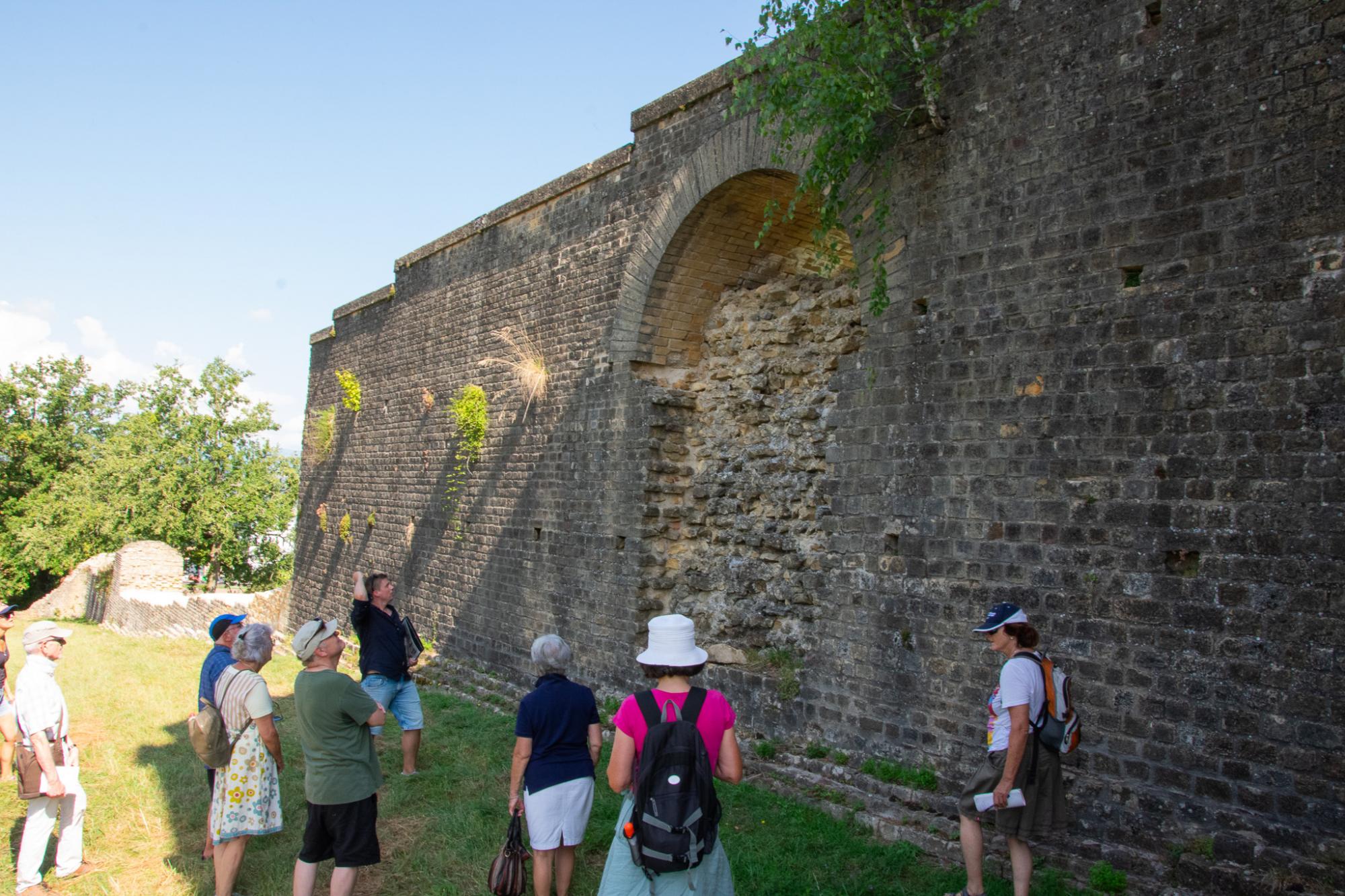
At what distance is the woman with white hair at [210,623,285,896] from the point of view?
4.65 meters

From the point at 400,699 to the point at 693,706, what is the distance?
464 cm

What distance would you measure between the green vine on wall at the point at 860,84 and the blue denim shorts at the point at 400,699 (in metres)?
4.50

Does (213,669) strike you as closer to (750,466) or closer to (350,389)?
(750,466)

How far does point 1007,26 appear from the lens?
5789 mm

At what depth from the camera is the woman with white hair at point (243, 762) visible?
183 inches

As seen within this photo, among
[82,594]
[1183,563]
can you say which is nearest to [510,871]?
[1183,563]

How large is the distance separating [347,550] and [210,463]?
1559 centimetres

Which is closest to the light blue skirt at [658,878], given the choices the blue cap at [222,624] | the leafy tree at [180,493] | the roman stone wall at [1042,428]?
the roman stone wall at [1042,428]

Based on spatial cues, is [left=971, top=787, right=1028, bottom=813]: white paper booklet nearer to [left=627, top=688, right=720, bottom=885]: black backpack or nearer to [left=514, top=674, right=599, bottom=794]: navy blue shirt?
[left=627, top=688, right=720, bottom=885]: black backpack

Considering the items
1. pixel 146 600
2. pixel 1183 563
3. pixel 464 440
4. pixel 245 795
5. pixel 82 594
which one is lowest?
pixel 82 594

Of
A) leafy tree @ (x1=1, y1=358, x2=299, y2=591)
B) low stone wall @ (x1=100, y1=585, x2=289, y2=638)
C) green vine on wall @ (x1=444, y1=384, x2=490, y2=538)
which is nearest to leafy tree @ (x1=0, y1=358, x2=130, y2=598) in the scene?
leafy tree @ (x1=1, y1=358, x2=299, y2=591)

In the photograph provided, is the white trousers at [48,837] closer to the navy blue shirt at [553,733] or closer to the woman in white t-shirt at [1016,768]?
the navy blue shirt at [553,733]

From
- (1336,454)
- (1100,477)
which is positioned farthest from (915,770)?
(1336,454)

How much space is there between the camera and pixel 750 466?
8047mm
